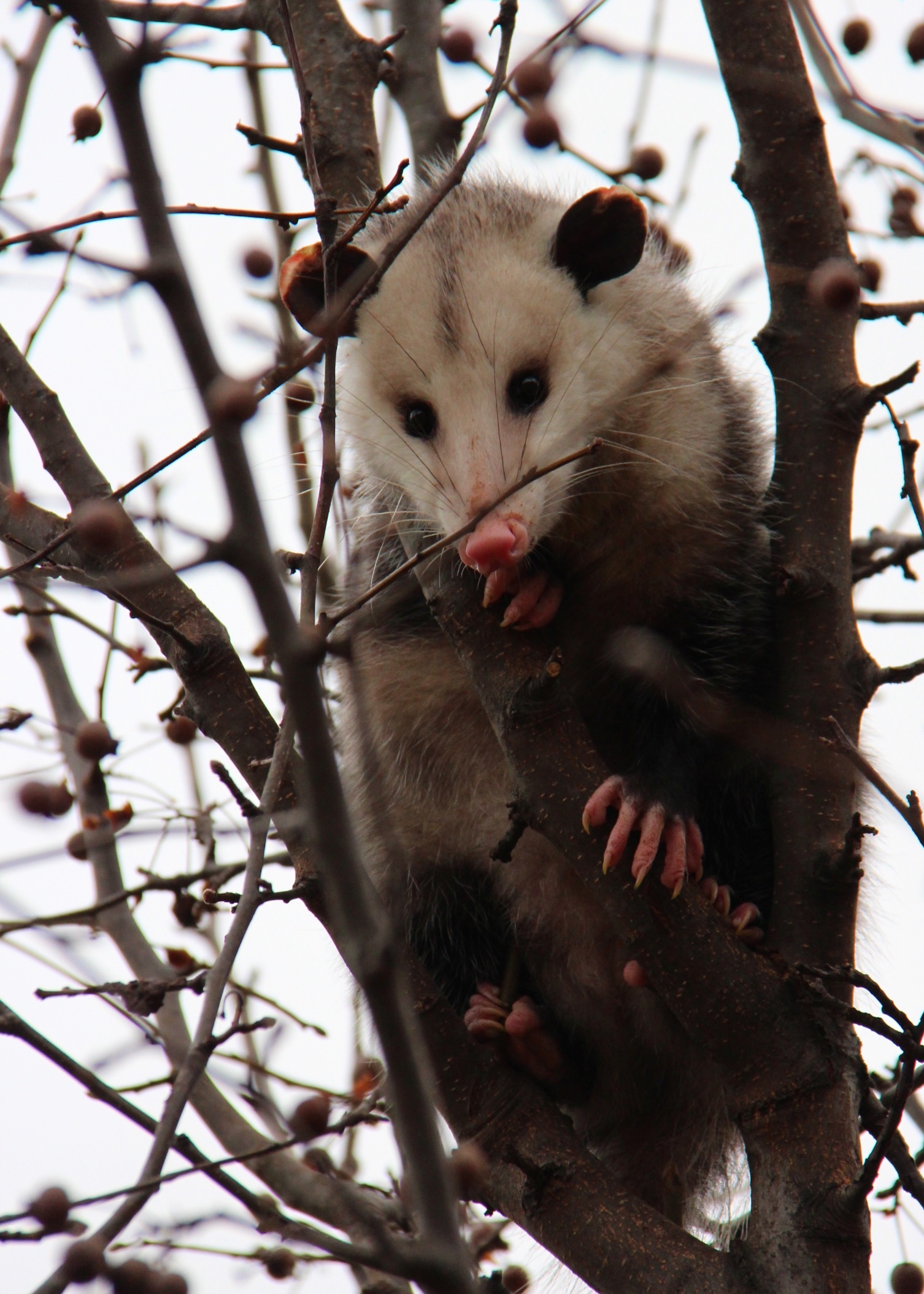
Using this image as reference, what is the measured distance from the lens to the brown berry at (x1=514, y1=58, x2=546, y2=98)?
2152 mm

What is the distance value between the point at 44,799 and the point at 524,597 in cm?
99

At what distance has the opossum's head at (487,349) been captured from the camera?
71.4 inches

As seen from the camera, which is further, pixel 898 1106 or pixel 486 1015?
pixel 486 1015

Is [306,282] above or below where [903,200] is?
below

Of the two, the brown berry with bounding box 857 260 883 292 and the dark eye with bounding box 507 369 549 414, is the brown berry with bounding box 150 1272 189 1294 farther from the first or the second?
the brown berry with bounding box 857 260 883 292

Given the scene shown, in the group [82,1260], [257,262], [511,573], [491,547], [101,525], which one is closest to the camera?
[82,1260]

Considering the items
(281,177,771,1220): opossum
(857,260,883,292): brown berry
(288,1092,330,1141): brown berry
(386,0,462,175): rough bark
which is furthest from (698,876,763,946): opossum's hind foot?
(386,0,462,175): rough bark

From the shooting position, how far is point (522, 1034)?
189 cm

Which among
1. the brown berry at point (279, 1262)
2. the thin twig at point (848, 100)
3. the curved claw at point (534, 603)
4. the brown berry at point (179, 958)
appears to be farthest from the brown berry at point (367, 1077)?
the thin twig at point (848, 100)

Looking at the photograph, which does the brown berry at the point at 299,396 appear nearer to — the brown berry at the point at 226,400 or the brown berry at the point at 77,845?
the brown berry at the point at 77,845

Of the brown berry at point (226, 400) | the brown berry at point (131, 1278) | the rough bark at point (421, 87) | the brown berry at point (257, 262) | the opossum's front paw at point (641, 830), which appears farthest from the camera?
the brown berry at point (257, 262)

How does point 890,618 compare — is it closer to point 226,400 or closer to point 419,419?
point 419,419

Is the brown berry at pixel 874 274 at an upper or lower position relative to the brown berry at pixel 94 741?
upper

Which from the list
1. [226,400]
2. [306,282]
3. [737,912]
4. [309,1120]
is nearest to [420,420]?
[306,282]
